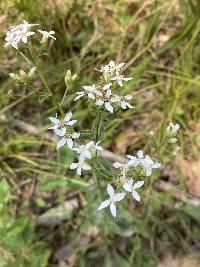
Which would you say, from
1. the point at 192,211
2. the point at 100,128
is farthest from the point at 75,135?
the point at 192,211

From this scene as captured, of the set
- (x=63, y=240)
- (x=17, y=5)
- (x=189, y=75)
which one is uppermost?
(x=17, y=5)

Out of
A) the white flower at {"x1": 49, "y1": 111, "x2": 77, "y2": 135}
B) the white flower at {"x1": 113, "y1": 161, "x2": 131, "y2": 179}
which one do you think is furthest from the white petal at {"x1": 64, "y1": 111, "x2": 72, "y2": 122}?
the white flower at {"x1": 113, "y1": 161, "x2": 131, "y2": 179}

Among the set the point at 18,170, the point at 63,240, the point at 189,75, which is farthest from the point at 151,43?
the point at 63,240

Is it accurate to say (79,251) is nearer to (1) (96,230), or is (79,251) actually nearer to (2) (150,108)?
(1) (96,230)

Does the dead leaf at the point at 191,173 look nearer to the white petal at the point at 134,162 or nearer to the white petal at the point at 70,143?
the white petal at the point at 134,162

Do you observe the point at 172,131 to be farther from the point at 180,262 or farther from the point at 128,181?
the point at 180,262

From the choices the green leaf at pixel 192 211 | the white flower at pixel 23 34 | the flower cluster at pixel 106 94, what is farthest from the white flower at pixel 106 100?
the green leaf at pixel 192 211
